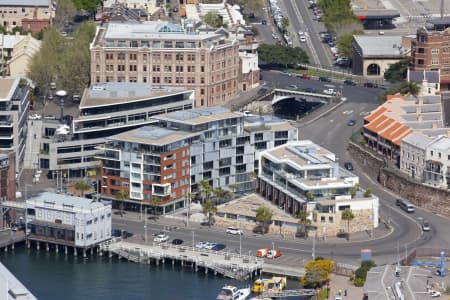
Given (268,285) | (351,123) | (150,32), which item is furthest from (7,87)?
(268,285)

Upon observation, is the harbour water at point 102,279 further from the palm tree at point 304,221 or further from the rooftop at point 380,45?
the rooftop at point 380,45

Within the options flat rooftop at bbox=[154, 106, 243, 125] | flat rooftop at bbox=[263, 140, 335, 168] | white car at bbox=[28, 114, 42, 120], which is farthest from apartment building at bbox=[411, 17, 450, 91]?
white car at bbox=[28, 114, 42, 120]

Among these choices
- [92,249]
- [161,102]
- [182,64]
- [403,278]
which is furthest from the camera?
[182,64]

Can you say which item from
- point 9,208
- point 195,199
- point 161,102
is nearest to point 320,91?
point 161,102

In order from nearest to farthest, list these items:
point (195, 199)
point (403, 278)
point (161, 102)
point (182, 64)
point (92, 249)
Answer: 1. point (403, 278)
2. point (92, 249)
3. point (195, 199)
4. point (161, 102)
5. point (182, 64)

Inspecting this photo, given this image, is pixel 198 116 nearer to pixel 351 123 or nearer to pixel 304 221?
pixel 304 221

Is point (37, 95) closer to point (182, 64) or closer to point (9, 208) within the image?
point (182, 64)
